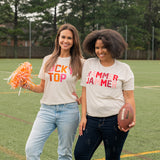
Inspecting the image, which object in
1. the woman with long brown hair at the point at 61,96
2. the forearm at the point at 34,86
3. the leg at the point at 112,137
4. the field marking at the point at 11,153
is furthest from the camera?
the field marking at the point at 11,153

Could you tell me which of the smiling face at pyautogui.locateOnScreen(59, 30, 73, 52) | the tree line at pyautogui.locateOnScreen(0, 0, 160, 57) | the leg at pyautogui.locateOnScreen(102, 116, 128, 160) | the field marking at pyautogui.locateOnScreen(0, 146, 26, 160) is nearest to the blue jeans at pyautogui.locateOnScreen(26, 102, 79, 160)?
the leg at pyautogui.locateOnScreen(102, 116, 128, 160)

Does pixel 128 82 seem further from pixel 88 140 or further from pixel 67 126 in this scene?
pixel 67 126

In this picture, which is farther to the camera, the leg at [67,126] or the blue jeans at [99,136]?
the leg at [67,126]

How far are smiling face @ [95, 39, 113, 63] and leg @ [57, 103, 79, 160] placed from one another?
71 cm

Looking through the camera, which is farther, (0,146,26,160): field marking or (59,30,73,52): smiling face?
(0,146,26,160): field marking

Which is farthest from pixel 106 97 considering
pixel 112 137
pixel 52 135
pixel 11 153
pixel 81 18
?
pixel 81 18

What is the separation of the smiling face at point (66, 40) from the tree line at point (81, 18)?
158 ft

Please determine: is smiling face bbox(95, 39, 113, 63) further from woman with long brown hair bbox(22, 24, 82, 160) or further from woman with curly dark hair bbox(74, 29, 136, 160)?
woman with long brown hair bbox(22, 24, 82, 160)

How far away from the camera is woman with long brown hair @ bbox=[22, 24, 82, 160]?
4.00 metres

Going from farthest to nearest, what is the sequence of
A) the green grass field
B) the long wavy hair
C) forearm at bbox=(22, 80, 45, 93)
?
the green grass field
forearm at bbox=(22, 80, 45, 93)
the long wavy hair

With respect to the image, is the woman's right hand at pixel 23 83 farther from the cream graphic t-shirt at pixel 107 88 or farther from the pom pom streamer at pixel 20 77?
the cream graphic t-shirt at pixel 107 88

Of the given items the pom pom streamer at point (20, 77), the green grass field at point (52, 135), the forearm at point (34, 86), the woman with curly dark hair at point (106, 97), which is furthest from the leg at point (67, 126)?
the green grass field at point (52, 135)

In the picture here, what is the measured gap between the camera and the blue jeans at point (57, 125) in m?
3.92

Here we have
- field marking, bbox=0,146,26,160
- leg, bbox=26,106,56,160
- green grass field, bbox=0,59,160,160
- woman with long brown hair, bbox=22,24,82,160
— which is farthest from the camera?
green grass field, bbox=0,59,160,160
